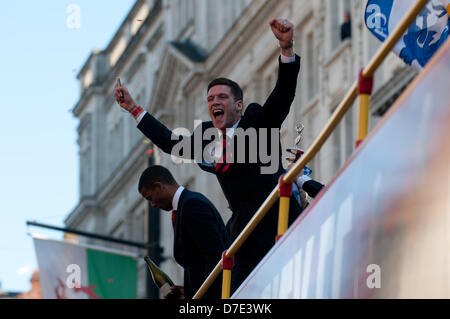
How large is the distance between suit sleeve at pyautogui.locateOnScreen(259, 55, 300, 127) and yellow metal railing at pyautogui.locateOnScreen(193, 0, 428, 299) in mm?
683

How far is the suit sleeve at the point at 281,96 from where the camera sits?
933cm

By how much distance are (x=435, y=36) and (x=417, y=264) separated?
3905mm

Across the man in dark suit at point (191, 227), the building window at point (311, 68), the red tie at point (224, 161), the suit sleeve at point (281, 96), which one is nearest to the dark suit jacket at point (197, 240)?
the man in dark suit at point (191, 227)

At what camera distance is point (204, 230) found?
34.3 feet

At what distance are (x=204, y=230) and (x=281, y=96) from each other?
1406 millimetres

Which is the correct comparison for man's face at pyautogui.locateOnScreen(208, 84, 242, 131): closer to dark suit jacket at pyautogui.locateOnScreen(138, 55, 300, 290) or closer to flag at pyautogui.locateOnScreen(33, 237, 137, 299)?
dark suit jacket at pyautogui.locateOnScreen(138, 55, 300, 290)

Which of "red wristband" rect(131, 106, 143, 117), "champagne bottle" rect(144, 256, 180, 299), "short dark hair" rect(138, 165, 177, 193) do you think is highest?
"red wristband" rect(131, 106, 143, 117)

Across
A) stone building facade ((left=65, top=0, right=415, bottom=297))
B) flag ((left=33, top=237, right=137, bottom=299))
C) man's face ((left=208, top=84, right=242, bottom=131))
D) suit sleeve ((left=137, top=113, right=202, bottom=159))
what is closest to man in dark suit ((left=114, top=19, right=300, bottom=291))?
man's face ((left=208, top=84, right=242, bottom=131))

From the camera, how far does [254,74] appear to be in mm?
40969

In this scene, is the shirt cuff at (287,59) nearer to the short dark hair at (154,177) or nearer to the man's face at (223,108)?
the man's face at (223,108)

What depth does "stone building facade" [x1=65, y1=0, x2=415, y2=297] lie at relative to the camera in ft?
109

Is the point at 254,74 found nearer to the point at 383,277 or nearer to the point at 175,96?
the point at 175,96

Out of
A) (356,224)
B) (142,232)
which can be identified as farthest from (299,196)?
(142,232)

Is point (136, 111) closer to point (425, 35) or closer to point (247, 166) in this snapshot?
point (247, 166)
